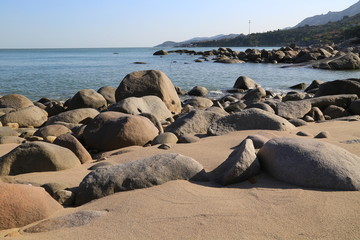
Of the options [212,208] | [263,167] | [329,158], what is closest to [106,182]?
[212,208]

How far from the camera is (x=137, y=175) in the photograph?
3494 millimetres

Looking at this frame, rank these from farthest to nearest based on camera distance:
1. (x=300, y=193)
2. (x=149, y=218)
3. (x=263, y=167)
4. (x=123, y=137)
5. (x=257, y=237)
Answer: (x=123, y=137)
(x=263, y=167)
(x=300, y=193)
(x=149, y=218)
(x=257, y=237)

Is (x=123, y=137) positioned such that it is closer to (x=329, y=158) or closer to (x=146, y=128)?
(x=146, y=128)

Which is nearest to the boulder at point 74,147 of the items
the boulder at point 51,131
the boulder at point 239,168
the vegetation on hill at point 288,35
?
the boulder at point 51,131

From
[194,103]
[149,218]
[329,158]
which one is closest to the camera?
[149,218]

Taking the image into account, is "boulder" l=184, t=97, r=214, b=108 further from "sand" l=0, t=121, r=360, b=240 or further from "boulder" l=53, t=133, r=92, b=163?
"sand" l=0, t=121, r=360, b=240

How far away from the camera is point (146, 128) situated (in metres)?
5.99

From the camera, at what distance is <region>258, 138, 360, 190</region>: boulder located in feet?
10.7

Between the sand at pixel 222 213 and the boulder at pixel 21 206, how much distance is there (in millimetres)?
134

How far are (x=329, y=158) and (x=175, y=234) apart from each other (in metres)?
1.74

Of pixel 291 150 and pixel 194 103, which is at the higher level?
pixel 291 150

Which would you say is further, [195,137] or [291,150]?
[195,137]

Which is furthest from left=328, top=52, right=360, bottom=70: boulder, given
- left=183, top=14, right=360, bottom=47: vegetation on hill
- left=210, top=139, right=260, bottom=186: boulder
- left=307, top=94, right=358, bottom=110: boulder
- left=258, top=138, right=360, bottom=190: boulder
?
left=183, top=14, right=360, bottom=47: vegetation on hill

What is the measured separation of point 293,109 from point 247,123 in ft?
8.46
